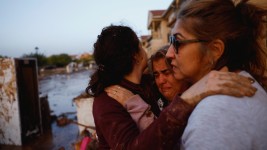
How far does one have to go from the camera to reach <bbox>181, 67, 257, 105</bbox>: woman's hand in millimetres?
1027

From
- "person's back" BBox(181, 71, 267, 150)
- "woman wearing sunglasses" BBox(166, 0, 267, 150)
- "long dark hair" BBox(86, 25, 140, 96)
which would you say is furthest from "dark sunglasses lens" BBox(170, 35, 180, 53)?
"long dark hair" BBox(86, 25, 140, 96)

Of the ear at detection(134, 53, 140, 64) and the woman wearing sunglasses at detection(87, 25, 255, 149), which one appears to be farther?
the ear at detection(134, 53, 140, 64)

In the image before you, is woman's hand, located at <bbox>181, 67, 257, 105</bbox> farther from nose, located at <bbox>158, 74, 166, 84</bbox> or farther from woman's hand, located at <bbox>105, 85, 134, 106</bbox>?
nose, located at <bbox>158, 74, 166, 84</bbox>

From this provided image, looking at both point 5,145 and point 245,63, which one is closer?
point 245,63

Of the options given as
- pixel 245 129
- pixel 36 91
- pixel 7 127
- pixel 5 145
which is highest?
pixel 245 129

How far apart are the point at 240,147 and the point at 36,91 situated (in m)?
7.47

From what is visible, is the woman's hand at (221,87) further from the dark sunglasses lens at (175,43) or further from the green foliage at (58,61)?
the green foliage at (58,61)

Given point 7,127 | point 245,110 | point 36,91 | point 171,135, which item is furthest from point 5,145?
point 245,110

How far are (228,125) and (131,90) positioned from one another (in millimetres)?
1182

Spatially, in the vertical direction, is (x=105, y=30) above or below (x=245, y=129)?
above

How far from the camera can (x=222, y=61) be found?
4.14 feet

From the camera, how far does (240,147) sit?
3.05 feet

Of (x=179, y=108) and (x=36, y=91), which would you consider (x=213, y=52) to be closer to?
(x=179, y=108)

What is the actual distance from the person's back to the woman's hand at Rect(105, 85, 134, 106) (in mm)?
832
